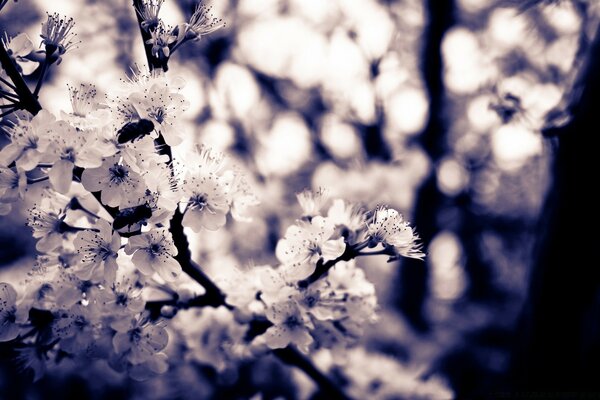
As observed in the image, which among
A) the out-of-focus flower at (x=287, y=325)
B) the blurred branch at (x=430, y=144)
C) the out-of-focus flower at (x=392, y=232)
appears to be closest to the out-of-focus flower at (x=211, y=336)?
the out-of-focus flower at (x=287, y=325)

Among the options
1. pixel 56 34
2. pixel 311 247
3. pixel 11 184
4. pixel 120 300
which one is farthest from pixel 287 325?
pixel 56 34

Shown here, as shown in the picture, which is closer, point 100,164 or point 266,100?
point 100,164

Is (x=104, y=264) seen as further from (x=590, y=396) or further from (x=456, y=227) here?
(x=456, y=227)

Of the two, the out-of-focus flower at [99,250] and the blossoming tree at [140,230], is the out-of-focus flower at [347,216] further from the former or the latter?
the out-of-focus flower at [99,250]

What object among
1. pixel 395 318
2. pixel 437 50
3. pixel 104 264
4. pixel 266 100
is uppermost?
pixel 437 50

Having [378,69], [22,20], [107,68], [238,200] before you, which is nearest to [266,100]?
[378,69]

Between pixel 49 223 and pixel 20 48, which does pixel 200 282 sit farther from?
pixel 20 48
